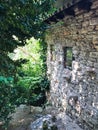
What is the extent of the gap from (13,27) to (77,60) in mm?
2603

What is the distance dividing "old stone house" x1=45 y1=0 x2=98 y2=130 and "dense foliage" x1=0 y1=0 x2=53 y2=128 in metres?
1.06

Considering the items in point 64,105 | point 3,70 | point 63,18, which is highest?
point 63,18

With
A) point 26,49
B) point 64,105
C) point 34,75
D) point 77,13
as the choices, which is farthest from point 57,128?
point 26,49

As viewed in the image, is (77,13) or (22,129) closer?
(77,13)

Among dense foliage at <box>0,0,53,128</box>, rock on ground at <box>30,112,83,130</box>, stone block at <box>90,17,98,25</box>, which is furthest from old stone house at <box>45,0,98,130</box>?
dense foliage at <box>0,0,53,128</box>

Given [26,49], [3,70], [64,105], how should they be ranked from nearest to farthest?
[3,70], [64,105], [26,49]

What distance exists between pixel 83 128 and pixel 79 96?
0.92 meters

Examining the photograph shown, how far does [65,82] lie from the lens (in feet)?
27.8

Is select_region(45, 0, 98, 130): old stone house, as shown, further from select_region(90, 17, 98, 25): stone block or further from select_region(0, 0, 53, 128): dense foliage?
select_region(0, 0, 53, 128): dense foliage

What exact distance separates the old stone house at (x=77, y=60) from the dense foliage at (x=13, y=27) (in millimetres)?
1059

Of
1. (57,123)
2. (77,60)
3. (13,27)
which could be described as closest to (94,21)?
(77,60)

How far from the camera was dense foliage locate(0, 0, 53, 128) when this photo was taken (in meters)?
4.78

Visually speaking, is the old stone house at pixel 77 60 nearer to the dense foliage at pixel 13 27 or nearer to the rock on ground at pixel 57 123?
the rock on ground at pixel 57 123

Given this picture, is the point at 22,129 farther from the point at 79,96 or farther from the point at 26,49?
the point at 26,49
